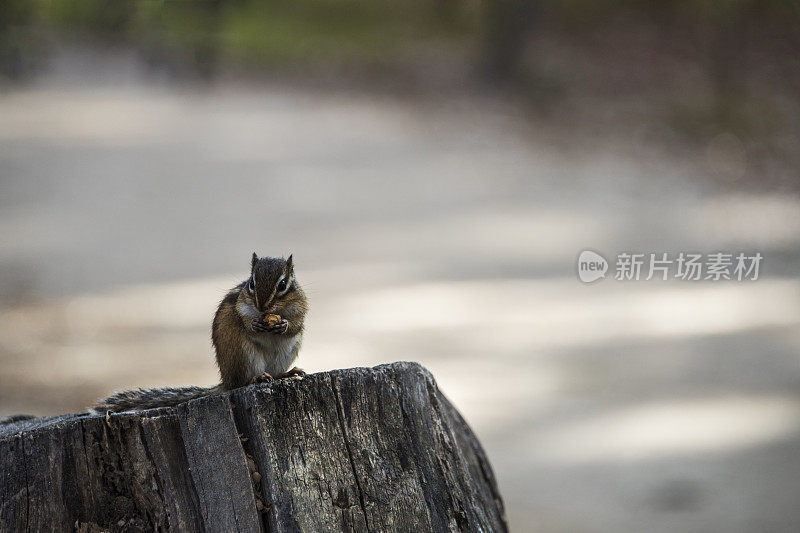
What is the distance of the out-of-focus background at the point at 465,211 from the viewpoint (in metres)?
4.41

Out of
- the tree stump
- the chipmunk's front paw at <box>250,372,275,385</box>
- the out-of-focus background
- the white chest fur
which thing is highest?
the out-of-focus background

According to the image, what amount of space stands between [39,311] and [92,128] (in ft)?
15.3

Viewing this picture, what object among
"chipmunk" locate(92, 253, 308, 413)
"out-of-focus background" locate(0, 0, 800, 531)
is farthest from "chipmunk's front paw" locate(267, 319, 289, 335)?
"out-of-focus background" locate(0, 0, 800, 531)

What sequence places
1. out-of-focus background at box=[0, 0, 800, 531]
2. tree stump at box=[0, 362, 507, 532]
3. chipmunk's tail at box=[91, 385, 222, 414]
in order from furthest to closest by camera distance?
out-of-focus background at box=[0, 0, 800, 531], chipmunk's tail at box=[91, 385, 222, 414], tree stump at box=[0, 362, 507, 532]

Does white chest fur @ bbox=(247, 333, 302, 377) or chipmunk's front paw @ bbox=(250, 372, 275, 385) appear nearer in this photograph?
chipmunk's front paw @ bbox=(250, 372, 275, 385)

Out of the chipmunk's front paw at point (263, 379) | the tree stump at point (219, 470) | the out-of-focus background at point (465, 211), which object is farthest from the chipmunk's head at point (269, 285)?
the out-of-focus background at point (465, 211)

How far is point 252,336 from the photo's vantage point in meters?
1.79

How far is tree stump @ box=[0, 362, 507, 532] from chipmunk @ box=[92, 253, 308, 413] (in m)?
0.18

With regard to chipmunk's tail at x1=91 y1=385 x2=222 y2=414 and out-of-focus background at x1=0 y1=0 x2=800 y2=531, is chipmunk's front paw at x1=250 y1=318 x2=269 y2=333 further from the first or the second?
out-of-focus background at x1=0 y1=0 x2=800 y2=531

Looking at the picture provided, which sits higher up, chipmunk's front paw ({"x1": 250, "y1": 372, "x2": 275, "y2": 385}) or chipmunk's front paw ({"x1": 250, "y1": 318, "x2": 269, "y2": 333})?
chipmunk's front paw ({"x1": 250, "y1": 318, "x2": 269, "y2": 333})

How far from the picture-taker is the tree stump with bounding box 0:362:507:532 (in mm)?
1491

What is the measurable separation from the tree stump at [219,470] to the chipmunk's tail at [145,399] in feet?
0.45

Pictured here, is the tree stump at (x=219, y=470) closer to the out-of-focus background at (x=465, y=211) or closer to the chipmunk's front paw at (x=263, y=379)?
Result: the chipmunk's front paw at (x=263, y=379)

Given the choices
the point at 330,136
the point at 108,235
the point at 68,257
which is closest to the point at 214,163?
the point at 330,136
